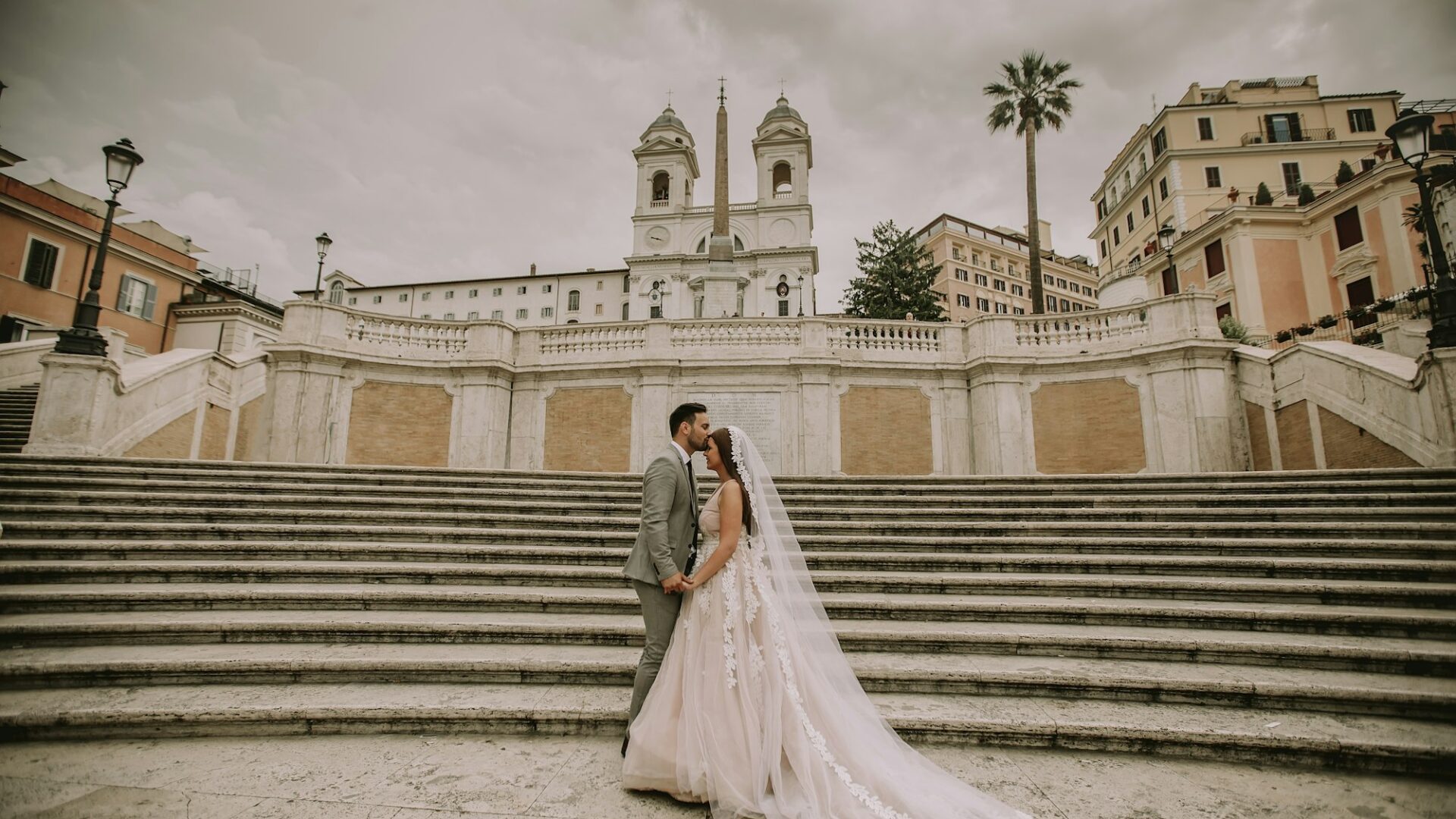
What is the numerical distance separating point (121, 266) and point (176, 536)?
109 ft

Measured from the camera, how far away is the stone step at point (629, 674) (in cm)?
402

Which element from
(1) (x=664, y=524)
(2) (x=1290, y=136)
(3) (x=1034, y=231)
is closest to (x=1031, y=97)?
(3) (x=1034, y=231)

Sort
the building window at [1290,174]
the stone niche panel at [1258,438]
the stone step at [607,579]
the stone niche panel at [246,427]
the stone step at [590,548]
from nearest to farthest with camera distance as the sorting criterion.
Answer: the stone step at [607,579] < the stone step at [590,548] < the stone niche panel at [1258,438] < the stone niche panel at [246,427] < the building window at [1290,174]

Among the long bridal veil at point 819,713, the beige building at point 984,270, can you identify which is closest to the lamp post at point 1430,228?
the long bridal veil at point 819,713

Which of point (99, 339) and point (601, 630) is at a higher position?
point (99, 339)

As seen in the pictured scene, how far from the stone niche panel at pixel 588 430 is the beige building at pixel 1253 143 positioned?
109 feet

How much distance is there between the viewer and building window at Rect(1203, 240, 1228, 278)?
3012 cm

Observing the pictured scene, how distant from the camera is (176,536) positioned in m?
6.67

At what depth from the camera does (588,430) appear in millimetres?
13992

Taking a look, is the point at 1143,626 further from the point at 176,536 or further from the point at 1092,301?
the point at 1092,301

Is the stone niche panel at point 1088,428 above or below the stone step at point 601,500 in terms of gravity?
above

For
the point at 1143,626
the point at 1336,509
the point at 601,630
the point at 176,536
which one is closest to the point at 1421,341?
the point at 1336,509

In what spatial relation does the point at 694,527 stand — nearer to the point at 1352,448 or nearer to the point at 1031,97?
the point at 1352,448

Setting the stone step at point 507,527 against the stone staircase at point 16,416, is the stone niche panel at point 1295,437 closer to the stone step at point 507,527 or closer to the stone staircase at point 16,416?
the stone step at point 507,527
